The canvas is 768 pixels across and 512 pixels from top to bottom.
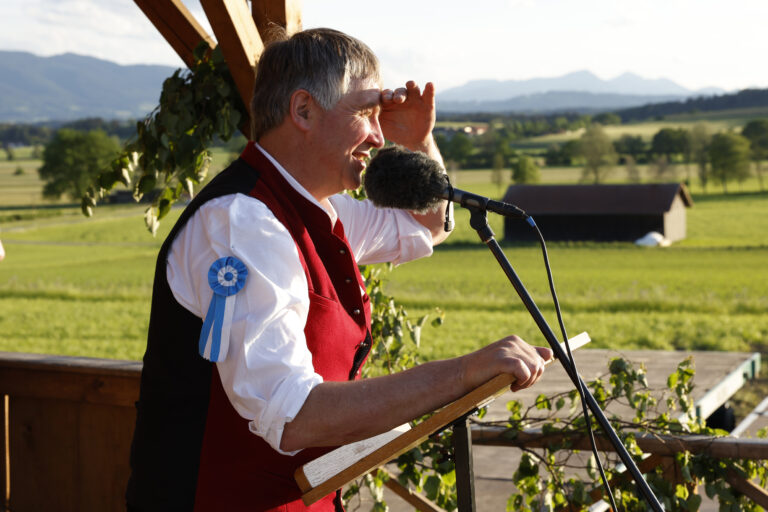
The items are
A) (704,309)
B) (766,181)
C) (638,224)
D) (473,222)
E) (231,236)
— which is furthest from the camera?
(766,181)

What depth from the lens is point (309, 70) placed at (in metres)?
1.67

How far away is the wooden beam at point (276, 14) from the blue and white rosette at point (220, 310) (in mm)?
1357

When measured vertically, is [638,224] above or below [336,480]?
below

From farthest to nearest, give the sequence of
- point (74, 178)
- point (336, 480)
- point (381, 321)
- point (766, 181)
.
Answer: point (74, 178) → point (766, 181) → point (381, 321) → point (336, 480)

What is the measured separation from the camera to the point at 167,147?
3.04m

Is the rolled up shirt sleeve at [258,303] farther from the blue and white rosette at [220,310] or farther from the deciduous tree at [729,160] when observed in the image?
the deciduous tree at [729,160]

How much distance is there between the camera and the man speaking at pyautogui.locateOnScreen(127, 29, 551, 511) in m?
1.35

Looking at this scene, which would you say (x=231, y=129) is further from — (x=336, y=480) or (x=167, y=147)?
(x=336, y=480)

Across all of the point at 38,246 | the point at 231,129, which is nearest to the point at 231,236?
the point at 231,129

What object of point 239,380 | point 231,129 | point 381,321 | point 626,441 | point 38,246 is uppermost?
point 231,129

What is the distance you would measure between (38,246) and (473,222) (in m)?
44.4

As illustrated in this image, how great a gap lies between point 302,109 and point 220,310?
493 mm

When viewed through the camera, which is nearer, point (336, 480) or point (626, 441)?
point (336, 480)

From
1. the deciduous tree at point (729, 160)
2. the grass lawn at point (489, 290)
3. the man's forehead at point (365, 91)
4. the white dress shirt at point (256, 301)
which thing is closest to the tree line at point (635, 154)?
the deciduous tree at point (729, 160)
